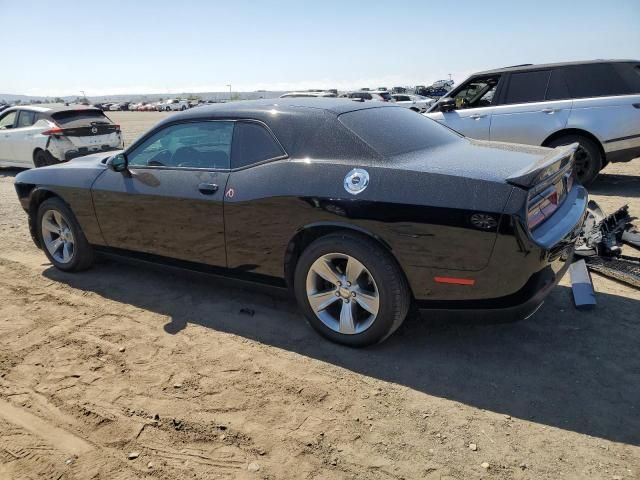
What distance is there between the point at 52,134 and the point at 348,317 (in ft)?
31.2

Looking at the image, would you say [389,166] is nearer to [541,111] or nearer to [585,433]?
[585,433]

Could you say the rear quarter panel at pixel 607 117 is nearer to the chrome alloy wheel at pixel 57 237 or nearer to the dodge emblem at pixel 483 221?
the dodge emblem at pixel 483 221

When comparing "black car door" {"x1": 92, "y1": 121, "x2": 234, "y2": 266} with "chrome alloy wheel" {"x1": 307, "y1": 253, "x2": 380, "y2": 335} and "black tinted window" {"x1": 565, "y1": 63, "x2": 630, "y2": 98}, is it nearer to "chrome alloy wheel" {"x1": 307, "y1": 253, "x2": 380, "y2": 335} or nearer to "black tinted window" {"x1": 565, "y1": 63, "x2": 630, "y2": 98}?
"chrome alloy wheel" {"x1": 307, "y1": 253, "x2": 380, "y2": 335}

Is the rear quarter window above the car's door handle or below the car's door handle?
below

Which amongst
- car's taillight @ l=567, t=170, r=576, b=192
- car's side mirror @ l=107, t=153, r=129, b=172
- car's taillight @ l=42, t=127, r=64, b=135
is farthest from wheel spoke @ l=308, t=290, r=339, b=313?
car's taillight @ l=42, t=127, r=64, b=135

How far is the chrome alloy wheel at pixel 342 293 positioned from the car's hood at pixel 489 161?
70 centimetres

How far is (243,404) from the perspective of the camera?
273cm

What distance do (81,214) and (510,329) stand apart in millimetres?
3706

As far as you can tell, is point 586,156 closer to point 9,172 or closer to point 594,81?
point 594,81

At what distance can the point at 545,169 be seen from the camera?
2.81 meters

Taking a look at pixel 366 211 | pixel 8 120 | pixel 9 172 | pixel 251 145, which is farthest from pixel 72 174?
pixel 9 172

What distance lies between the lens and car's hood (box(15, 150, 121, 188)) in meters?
4.39

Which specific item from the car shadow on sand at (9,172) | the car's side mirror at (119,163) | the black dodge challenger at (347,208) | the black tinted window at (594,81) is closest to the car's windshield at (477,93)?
the black tinted window at (594,81)

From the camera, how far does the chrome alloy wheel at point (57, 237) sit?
4.75 metres
